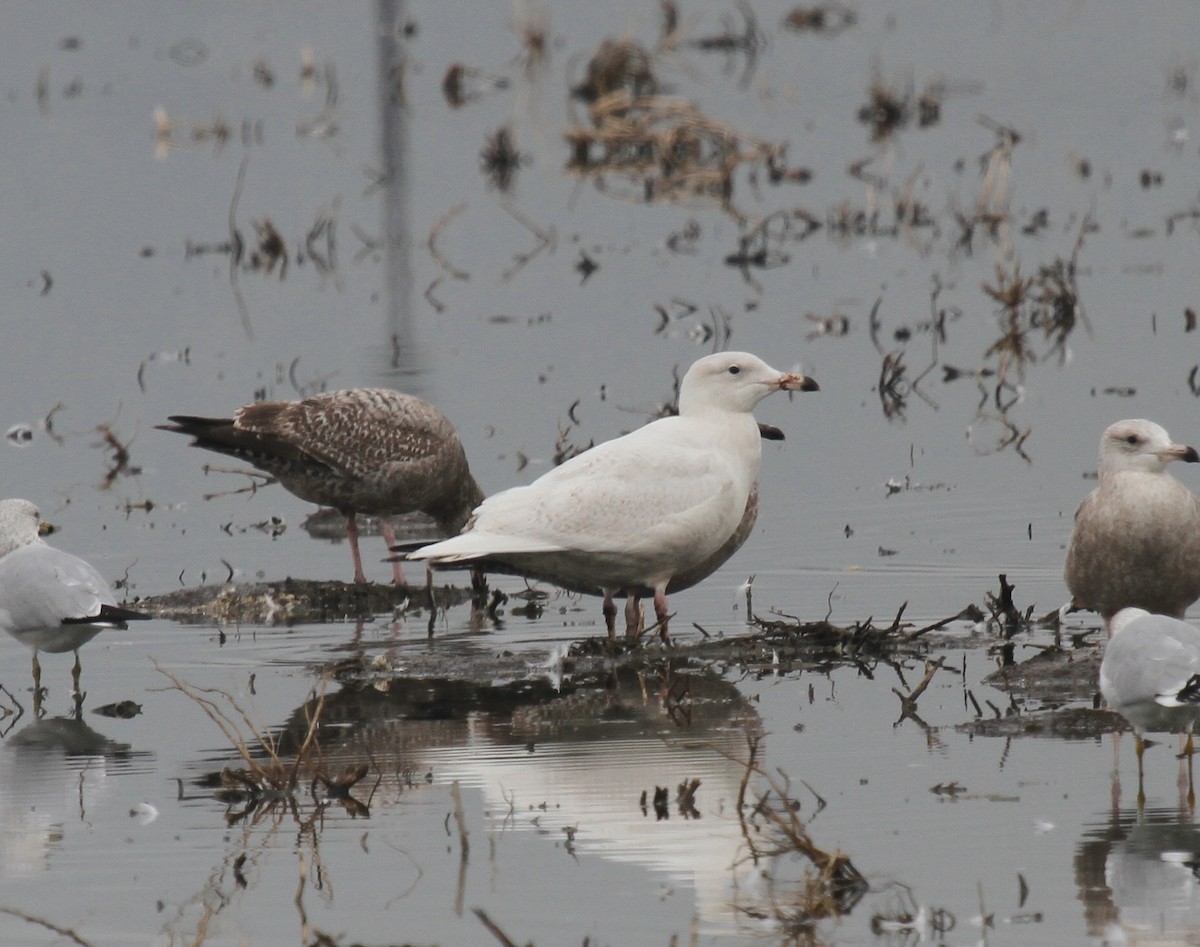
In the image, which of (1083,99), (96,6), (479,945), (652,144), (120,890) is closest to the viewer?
(479,945)

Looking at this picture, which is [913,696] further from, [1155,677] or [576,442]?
[576,442]

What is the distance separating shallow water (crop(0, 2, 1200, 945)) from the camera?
247 inches

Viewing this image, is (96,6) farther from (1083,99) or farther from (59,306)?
(59,306)

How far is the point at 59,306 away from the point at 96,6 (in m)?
30.9

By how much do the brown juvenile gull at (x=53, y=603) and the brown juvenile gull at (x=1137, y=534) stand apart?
3.60 meters

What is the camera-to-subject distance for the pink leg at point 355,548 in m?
10.9

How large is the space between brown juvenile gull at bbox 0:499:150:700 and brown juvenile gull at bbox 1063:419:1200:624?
3596 mm

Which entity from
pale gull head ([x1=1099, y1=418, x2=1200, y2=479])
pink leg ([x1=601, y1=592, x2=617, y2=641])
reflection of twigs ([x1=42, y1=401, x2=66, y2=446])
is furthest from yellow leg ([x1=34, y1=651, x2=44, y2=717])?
reflection of twigs ([x1=42, y1=401, x2=66, y2=446])

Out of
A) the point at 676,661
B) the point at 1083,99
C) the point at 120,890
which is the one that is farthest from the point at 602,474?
the point at 1083,99

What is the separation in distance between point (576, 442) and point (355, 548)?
9.06ft

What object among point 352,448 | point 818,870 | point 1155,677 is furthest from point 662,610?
point 818,870

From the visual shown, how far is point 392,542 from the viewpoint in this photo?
1181cm

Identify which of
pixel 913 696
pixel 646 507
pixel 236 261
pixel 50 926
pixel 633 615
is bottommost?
pixel 50 926

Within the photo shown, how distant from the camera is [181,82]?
37625 mm
